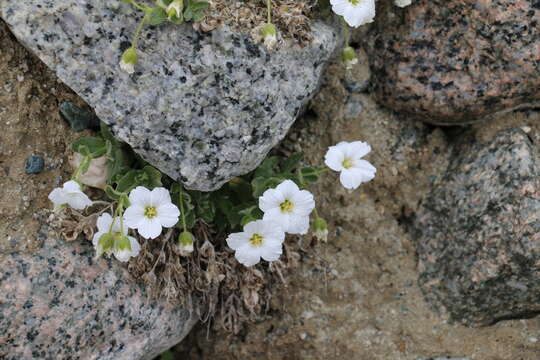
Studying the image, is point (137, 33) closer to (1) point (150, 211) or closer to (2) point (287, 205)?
(1) point (150, 211)

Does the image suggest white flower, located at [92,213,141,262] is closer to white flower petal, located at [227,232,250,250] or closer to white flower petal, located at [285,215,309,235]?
white flower petal, located at [227,232,250,250]

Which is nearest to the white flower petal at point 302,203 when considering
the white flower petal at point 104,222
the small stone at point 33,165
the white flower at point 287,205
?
the white flower at point 287,205

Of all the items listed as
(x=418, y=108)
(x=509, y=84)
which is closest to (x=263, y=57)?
(x=418, y=108)

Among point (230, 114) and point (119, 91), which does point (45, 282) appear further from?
point (230, 114)

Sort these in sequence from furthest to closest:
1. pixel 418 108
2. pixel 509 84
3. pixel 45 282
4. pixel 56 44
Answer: pixel 418 108 < pixel 509 84 < pixel 45 282 < pixel 56 44

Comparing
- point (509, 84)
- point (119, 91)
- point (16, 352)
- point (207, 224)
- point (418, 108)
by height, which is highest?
point (509, 84)

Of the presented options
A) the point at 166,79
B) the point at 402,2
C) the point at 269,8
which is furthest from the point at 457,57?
the point at 166,79

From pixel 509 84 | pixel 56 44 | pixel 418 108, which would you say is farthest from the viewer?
pixel 418 108

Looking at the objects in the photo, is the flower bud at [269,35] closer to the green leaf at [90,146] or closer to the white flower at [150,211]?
the white flower at [150,211]
